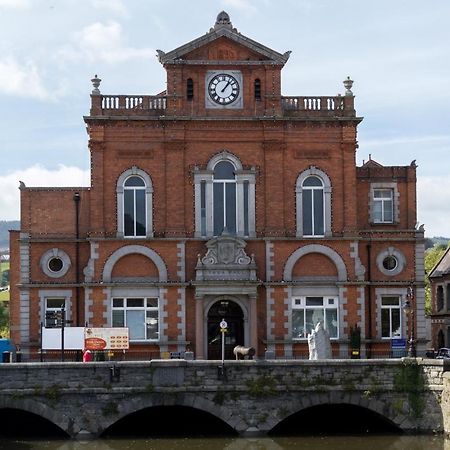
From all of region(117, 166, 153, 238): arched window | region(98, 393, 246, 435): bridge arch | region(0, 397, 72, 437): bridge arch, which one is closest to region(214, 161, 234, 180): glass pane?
region(117, 166, 153, 238): arched window

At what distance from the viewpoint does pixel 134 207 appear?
168 feet

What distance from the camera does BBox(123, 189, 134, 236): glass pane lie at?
5106cm

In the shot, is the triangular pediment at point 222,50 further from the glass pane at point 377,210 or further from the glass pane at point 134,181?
the glass pane at point 377,210

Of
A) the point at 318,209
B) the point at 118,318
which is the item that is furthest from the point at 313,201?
the point at 118,318

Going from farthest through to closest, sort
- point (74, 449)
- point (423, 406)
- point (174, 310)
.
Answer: point (174, 310)
point (423, 406)
point (74, 449)

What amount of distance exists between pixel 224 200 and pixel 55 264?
8.43 m

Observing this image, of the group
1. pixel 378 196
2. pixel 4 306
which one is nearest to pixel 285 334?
pixel 378 196

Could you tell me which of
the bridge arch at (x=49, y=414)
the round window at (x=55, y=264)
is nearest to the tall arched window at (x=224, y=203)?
the round window at (x=55, y=264)

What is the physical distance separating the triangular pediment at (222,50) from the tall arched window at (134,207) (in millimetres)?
5846

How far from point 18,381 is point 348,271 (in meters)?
17.4

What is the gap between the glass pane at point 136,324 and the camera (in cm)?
5019

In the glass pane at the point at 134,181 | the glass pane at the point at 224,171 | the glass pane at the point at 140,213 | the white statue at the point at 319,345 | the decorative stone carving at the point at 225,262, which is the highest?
the glass pane at the point at 224,171

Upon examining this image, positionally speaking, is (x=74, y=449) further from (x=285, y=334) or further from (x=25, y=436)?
(x=285, y=334)

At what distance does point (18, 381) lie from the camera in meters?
40.7
